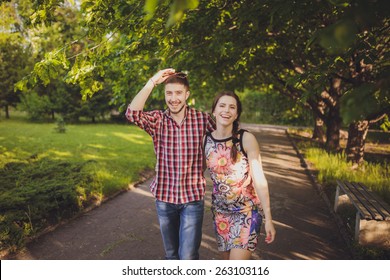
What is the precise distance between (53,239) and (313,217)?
4.37 meters

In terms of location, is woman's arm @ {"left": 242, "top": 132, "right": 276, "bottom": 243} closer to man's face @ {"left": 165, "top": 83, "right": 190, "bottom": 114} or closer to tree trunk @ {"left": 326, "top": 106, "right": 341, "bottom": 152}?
man's face @ {"left": 165, "top": 83, "right": 190, "bottom": 114}

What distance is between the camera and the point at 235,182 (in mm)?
2539

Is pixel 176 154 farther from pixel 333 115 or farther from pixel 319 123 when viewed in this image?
pixel 319 123

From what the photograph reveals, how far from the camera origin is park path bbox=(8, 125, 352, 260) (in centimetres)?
402

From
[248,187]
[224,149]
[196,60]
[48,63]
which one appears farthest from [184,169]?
[196,60]

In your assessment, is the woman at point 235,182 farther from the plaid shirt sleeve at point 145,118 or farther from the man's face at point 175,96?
the plaid shirt sleeve at point 145,118

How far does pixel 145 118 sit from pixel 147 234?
2623 mm

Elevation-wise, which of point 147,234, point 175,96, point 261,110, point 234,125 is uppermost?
point 261,110

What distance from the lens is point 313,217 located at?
213 inches

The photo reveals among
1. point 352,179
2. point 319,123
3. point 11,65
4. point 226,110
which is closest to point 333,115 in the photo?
point 319,123

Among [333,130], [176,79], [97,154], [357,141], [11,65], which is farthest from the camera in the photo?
[11,65]

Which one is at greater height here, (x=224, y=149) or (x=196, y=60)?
(x=196, y=60)

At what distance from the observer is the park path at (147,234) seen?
4023 millimetres
